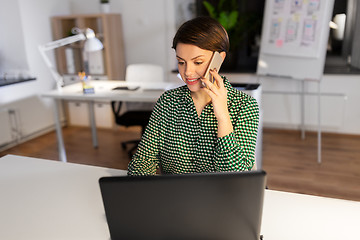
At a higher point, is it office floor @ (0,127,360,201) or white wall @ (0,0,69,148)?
white wall @ (0,0,69,148)

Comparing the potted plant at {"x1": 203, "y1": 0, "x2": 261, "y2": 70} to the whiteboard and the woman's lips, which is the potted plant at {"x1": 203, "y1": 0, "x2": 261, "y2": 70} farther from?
the woman's lips

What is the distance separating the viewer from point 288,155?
353 cm

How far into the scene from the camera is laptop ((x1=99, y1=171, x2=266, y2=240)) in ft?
2.61

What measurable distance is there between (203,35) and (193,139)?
392mm

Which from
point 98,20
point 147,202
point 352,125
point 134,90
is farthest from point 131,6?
point 147,202

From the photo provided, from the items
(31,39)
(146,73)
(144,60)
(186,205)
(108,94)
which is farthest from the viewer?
(144,60)

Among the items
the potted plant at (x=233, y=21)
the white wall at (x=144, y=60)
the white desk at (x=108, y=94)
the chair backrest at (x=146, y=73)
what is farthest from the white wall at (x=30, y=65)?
the potted plant at (x=233, y=21)

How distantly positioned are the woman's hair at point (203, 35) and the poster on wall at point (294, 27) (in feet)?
8.29

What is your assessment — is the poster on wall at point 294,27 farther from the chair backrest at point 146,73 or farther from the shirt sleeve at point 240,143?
the shirt sleeve at point 240,143

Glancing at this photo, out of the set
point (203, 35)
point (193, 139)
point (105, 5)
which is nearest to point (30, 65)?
point (105, 5)

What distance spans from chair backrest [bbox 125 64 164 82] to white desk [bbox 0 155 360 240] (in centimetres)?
225

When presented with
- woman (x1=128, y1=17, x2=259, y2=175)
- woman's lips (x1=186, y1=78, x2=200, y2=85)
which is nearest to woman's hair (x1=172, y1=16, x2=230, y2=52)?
woman (x1=128, y1=17, x2=259, y2=175)

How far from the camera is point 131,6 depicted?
177 inches

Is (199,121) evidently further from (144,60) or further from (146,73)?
(144,60)
